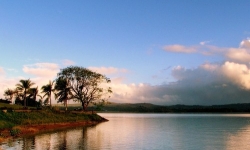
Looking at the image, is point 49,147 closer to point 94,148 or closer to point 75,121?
point 94,148

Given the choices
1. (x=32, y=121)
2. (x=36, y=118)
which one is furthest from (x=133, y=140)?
(x=36, y=118)

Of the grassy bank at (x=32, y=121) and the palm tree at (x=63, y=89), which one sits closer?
the grassy bank at (x=32, y=121)

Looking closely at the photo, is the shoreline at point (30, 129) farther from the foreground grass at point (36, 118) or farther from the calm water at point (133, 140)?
the calm water at point (133, 140)

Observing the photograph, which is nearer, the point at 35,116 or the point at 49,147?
the point at 49,147

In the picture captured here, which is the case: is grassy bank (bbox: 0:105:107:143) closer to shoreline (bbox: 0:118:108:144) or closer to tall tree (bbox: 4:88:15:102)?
shoreline (bbox: 0:118:108:144)

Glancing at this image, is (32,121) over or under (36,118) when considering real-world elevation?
under

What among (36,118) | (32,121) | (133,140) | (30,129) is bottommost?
(133,140)

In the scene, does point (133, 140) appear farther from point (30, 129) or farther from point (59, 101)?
point (59, 101)

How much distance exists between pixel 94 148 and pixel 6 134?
21.5 m

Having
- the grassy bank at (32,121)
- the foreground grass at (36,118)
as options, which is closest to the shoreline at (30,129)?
the grassy bank at (32,121)

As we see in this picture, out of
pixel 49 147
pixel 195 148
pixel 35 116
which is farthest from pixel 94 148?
pixel 35 116

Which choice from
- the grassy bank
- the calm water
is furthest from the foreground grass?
the calm water

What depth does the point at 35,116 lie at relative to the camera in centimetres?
8112

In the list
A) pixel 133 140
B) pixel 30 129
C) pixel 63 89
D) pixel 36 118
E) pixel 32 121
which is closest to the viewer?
pixel 133 140
